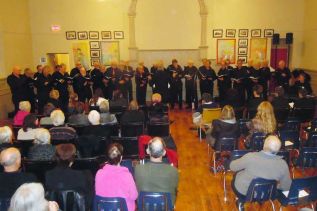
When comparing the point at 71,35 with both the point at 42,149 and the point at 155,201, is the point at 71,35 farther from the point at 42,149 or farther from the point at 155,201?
the point at 155,201

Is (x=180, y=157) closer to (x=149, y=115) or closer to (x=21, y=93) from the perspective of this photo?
(x=149, y=115)

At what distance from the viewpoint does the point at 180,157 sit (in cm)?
693

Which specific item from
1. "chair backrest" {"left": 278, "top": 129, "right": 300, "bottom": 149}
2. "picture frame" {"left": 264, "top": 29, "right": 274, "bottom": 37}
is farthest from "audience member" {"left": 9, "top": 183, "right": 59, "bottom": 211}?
"picture frame" {"left": 264, "top": 29, "right": 274, "bottom": 37}

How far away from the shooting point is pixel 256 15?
12898 millimetres

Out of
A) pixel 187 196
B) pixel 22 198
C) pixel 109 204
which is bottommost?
pixel 187 196

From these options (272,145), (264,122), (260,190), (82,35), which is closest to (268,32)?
(82,35)

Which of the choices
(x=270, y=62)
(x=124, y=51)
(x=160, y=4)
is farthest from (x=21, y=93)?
(x=270, y=62)

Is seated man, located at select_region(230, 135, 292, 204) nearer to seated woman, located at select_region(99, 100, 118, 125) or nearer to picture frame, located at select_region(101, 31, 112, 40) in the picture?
seated woman, located at select_region(99, 100, 118, 125)

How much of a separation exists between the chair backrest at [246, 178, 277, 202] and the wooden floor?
3.30 feet

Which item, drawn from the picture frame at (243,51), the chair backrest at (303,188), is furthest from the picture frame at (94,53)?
the chair backrest at (303,188)

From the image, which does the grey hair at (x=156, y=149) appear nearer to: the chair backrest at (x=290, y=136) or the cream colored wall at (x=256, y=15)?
the chair backrest at (x=290, y=136)

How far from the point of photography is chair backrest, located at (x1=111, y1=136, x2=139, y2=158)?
529 cm

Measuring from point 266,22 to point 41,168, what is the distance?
11443 mm

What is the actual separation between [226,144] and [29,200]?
3.81 meters
